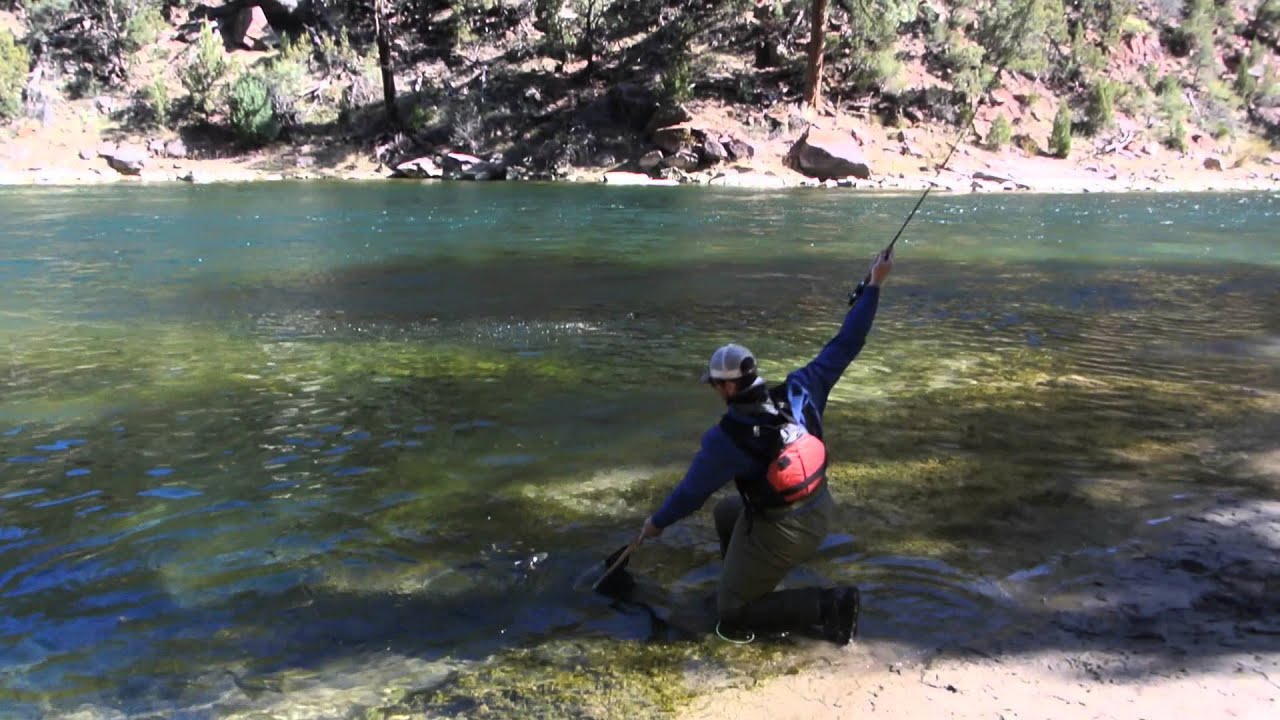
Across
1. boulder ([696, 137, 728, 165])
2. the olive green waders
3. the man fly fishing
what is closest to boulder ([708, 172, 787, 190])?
boulder ([696, 137, 728, 165])

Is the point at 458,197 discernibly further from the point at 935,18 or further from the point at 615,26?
the point at 935,18

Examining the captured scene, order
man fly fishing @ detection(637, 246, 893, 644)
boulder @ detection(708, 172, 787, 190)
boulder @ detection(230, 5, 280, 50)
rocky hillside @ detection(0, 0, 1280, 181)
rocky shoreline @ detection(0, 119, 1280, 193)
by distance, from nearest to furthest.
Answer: man fly fishing @ detection(637, 246, 893, 644) → rocky shoreline @ detection(0, 119, 1280, 193) → boulder @ detection(708, 172, 787, 190) → rocky hillside @ detection(0, 0, 1280, 181) → boulder @ detection(230, 5, 280, 50)

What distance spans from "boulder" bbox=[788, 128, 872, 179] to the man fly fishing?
34.4 meters

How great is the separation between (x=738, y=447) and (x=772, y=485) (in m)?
0.27

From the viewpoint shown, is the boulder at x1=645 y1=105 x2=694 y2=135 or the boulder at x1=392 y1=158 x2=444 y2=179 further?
the boulder at x1=392 y1=158 x2=444 y2=179

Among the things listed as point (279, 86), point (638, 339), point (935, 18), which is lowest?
point (638, 339)

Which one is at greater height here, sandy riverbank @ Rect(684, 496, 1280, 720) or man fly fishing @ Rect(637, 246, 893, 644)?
man fly fishing @ Rect(637, 246, 893, 644)

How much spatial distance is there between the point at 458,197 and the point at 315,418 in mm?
24166

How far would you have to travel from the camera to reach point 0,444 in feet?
24.4

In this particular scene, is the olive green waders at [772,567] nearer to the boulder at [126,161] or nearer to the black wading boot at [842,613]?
the black wading boot at [842,613]

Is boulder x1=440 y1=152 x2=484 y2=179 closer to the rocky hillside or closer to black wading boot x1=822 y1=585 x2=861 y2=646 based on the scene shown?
the rocky hillside

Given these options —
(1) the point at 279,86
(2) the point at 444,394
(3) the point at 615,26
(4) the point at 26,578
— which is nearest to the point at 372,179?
(1) the point at 279,86

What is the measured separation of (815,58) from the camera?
40.3 meters

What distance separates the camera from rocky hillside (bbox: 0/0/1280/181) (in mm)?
40969
